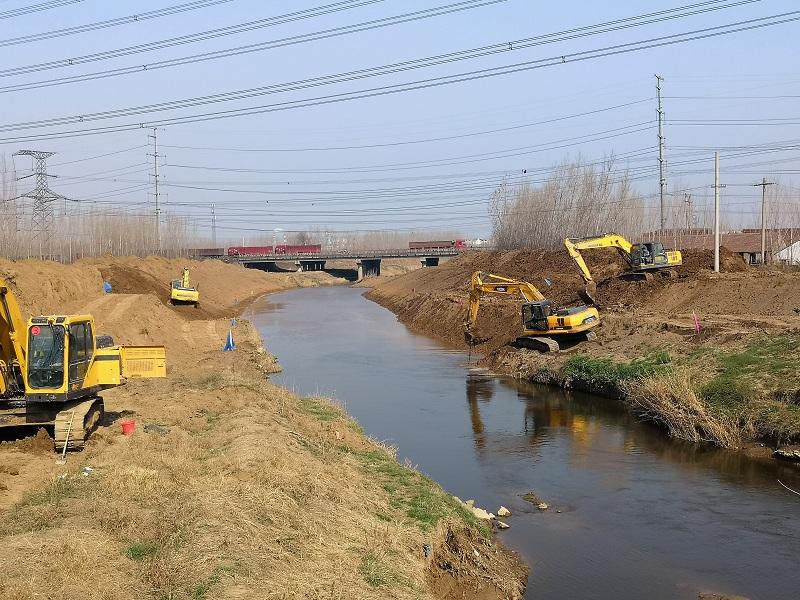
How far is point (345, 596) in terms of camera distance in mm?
10555

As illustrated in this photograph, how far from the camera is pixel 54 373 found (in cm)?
1862

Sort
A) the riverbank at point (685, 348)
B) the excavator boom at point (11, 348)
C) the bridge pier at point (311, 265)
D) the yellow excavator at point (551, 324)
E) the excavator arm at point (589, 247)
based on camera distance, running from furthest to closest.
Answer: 1. the bridge pier at point (311, 265)
2. the excavator arm at point (589, 247)
3. the yellow excavator at point (551, 324)
4. the riverbank at point (685, 348)
5. the excavator boom at point (11, 348)

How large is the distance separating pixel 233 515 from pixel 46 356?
8.20 metres

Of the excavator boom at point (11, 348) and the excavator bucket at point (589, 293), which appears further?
the excavator bucket at point (589, 293)

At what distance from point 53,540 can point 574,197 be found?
248 ft

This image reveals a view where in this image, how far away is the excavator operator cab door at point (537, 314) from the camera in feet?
131

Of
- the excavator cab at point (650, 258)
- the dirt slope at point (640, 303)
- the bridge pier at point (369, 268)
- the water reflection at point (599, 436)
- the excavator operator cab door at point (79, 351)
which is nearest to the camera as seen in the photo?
the excavator operator cab door at point (79, 351)

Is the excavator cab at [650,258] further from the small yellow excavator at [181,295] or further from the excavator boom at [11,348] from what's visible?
the excavator boom at [11,348]

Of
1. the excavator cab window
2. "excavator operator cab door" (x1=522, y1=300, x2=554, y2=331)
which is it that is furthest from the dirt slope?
the excavator cab window

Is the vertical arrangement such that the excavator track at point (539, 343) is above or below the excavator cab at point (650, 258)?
below

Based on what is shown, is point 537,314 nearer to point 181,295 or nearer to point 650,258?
point 650,258

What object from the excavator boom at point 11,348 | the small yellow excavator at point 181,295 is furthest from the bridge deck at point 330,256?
the excavator boom at point 11,348

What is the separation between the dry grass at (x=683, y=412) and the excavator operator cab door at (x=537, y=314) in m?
10.6

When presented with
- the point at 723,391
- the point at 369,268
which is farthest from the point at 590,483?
the point at 369,268
